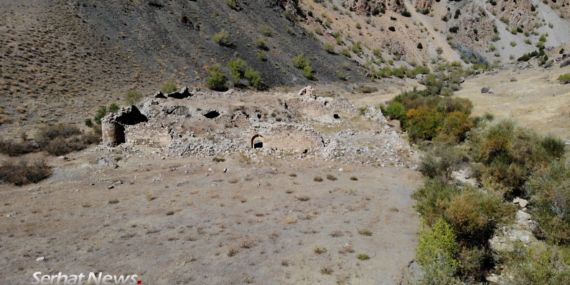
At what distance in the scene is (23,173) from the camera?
1459cm

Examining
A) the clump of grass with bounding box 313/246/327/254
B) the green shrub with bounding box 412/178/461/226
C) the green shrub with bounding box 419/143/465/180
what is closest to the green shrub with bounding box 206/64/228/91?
the green shrub with bounding box 419/143/465/180

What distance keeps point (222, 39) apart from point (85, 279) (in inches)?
1593

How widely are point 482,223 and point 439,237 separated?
56.3 inches

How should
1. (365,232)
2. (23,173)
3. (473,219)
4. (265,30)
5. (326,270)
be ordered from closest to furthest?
(326,270), (473,219), (365,232), (23,173), (265,30)

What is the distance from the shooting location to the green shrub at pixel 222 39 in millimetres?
43062

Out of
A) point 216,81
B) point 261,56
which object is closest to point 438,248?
point 216,81

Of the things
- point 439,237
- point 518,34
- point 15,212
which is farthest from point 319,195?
point 518,34

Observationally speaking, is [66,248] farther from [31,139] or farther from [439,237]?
[31,139]

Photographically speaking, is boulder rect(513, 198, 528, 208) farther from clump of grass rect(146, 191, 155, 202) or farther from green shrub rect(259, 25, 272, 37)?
green shrub rect(259, 25, 272, 37)

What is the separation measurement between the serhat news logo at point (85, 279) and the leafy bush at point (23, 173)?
938 cm

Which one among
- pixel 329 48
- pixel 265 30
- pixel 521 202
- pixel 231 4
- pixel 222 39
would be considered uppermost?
pixel 231 4

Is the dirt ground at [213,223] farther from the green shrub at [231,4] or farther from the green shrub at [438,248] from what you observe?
the green shrub at [231,4]

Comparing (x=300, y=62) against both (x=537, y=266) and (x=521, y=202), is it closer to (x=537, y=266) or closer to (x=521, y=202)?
(x=521, y=202)

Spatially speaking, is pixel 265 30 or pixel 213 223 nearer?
pixel 213 223
